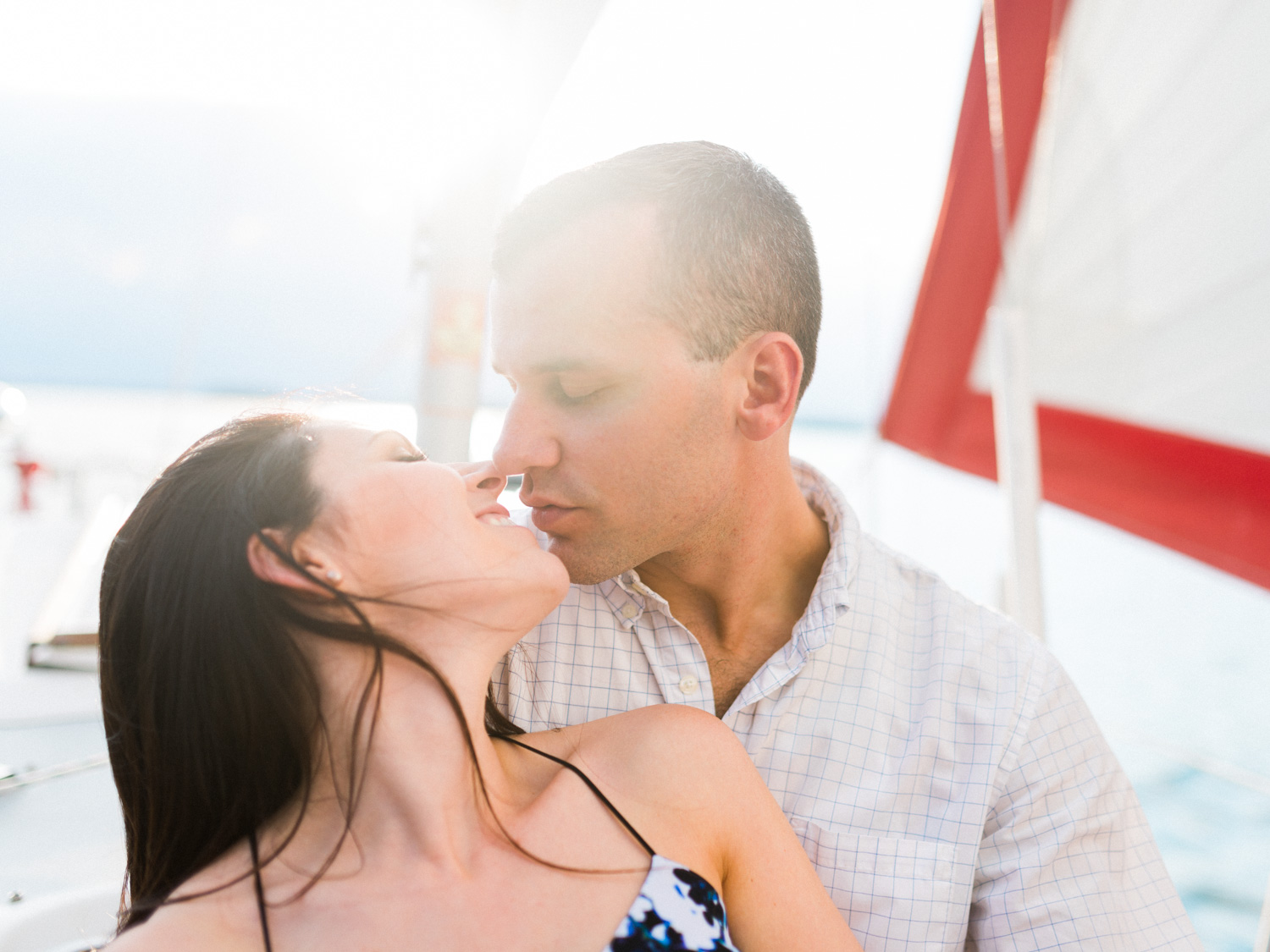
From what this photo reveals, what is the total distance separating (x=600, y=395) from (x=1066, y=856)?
803mm

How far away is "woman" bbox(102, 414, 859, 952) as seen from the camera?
89 cm

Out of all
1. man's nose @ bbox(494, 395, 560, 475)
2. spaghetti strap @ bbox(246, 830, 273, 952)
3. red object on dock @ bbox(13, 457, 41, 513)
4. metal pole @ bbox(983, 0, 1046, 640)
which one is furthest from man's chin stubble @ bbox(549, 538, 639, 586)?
red object on dock @ bbox(13, 457, 41, 513)

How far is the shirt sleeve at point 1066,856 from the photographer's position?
1154 millimetres

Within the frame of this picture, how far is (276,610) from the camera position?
3.05 ft

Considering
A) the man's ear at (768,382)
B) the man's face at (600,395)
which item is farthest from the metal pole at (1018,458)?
the man's face at (600,395)

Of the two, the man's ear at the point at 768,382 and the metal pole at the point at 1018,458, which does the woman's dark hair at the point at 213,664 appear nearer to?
the man's ear at the point at 768,382

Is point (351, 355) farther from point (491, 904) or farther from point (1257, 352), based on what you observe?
point (1257, 352)

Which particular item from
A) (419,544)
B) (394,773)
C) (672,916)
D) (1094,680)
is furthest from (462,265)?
(1094,680)

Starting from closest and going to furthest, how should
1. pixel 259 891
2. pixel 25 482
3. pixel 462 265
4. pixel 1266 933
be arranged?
pixel 259 891, pixel 1266 933, pixel 462 265, pixel 25 482

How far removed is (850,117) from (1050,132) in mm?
1826

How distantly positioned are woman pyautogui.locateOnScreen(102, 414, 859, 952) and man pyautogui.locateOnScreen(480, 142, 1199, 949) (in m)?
0.21

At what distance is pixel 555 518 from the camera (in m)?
1.22

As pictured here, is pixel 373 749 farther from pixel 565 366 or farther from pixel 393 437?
pixel 565 366

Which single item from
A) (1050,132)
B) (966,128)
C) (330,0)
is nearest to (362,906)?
(330,0)
